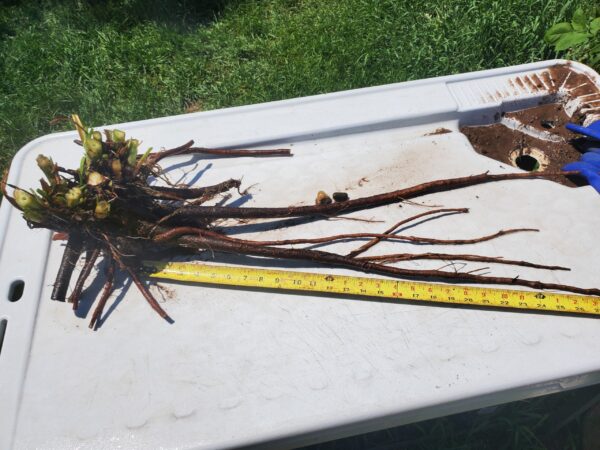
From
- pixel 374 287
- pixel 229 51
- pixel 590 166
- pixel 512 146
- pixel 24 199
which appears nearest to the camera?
pixel 24 199

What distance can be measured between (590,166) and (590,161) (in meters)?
0.03

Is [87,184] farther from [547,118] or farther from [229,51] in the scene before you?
[229,51]

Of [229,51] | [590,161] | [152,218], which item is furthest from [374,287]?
[229,51]

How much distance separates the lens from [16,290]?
1743mm

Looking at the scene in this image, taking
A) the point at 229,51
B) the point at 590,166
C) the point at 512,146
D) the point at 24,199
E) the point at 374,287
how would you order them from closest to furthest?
the point at 24,199 → the point at 374,287 → the point at 590,166 → the point at 512,146 → the point at 229,51

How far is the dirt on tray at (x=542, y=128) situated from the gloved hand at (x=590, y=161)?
0.06 meters

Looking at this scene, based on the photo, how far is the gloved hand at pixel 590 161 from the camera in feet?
6.23

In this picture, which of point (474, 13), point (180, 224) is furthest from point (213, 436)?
point (474, 13)

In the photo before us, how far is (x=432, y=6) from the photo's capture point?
321cm

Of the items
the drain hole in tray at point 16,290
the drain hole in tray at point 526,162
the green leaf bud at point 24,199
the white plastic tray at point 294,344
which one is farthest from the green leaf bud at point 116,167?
the drain hole in tray at point 526,162

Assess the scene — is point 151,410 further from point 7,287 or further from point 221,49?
point 221,49

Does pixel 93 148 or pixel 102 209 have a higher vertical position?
pixel 93 148

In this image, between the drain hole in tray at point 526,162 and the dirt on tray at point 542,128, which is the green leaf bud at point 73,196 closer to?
the dirt on tray at point 542,128

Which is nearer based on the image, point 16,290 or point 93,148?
point 93,148
